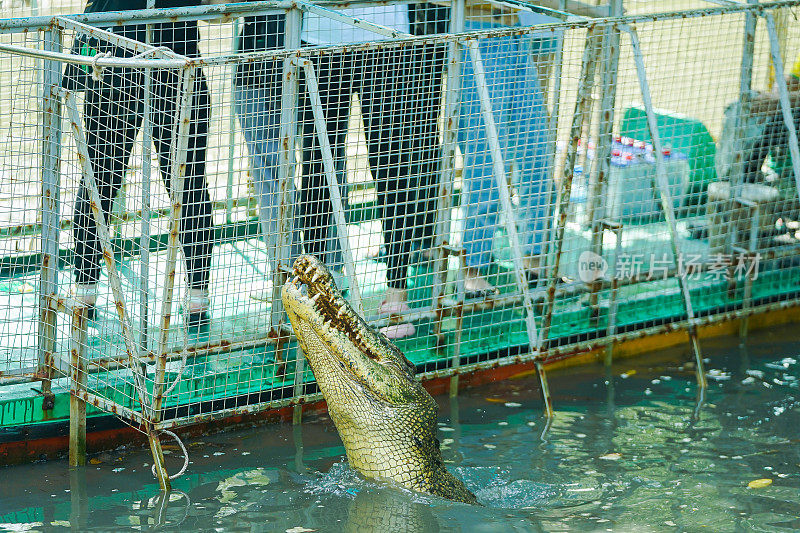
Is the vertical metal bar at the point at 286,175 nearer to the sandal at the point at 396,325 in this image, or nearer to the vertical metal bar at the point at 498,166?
the sandal at the point at 396,325

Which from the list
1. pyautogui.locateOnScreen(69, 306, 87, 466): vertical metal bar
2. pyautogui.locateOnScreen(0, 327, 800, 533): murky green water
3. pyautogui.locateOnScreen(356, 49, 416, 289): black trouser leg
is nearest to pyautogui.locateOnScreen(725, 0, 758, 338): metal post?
pyautogui.locateOnScreen(0, 327, 800, 533): murky green water

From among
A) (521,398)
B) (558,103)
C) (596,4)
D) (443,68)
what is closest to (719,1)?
(596,4)

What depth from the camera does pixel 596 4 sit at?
6637 millimetres

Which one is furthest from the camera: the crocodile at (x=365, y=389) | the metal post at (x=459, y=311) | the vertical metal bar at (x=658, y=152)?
the vertical metal bar at (x=658, y=152)

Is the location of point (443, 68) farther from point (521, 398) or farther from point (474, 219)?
point (521, 398)

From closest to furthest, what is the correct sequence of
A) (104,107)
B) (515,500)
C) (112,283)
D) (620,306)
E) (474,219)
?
(112,283) < (515,500) < (104,107) < (474,219) < (620,306)

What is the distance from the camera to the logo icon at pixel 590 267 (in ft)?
20.8

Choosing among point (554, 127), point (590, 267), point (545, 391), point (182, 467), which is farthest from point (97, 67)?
point (590, 267)

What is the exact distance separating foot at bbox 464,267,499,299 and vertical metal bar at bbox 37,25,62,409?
2.22 meters

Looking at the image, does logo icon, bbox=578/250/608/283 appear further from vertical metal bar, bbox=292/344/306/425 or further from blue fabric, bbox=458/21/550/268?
vertical metal bar, bbox=292/344/306/425

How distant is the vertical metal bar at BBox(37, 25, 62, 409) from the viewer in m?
4.53

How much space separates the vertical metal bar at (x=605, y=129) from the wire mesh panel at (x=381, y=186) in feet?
0.06

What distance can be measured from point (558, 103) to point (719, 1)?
208cm

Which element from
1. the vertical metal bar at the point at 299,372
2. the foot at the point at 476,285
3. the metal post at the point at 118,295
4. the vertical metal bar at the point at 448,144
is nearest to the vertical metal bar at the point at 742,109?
the foot at the point at 476,285
